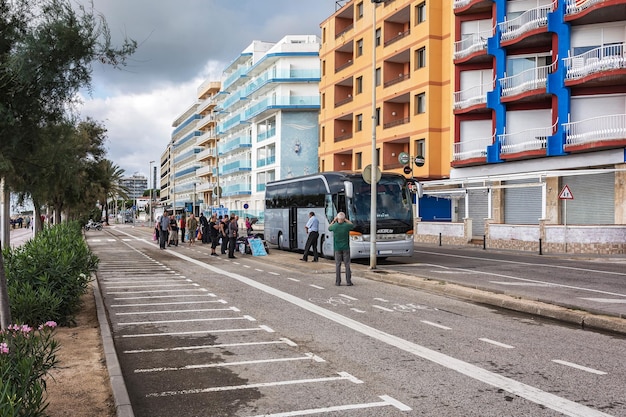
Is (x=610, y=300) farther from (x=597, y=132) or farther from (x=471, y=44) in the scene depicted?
(x=471, y=44)

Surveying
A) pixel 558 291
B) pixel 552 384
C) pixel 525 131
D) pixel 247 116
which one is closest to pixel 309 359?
pixel 552 384

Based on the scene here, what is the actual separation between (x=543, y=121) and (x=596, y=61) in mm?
4796

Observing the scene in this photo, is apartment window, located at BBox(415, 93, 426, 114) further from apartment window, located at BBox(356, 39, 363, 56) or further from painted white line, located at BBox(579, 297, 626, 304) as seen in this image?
painted white line, located at BBox(579, 297, 626, 304)

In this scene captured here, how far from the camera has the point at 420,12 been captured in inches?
1591

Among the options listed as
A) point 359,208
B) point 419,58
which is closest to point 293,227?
point 359,208

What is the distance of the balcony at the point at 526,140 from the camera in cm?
3048

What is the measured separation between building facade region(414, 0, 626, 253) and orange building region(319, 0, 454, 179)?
263 cm

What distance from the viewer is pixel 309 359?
7.04m

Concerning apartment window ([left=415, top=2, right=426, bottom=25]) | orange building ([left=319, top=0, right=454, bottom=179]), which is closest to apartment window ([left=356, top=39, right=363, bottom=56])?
orange building ([left=319, top=0, right=454, bottom=179])

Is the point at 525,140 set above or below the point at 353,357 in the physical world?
above

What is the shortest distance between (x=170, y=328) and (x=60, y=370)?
2.93 meters

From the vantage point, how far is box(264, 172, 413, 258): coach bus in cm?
2022

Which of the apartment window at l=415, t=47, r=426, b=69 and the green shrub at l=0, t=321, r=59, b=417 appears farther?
the apartment window at l=415, t=47, r=426, b=69

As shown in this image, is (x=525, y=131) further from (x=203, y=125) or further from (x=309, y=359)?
(x=203, y=125)
